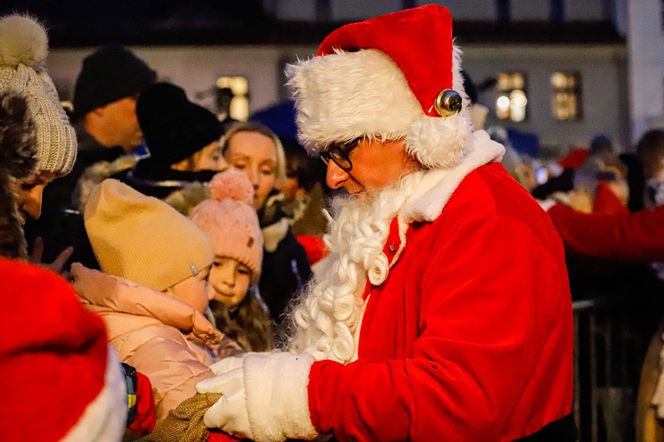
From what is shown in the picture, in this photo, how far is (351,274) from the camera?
3217 millimetres

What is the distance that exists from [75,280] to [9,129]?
87 cm

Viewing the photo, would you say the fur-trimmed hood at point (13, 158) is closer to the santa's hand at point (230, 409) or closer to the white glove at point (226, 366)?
the santa's hand at point (230, 409)

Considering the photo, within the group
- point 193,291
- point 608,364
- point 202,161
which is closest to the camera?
point 193,291

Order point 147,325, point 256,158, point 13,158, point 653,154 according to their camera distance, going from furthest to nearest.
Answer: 1. point 653,154
2. point 256,158
3. point 147,325
4. point 13,158

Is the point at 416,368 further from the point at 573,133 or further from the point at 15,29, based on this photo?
the point at 573,133

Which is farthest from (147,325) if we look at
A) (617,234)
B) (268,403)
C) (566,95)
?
(566,95)

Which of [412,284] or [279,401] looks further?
[412,284]

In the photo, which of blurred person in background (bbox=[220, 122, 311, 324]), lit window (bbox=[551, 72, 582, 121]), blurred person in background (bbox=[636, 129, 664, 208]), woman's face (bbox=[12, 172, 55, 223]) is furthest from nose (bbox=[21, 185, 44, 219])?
lit window (bbox=[551, 72, 582, 121])

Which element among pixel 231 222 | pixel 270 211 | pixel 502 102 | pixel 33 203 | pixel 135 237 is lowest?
pixel 502 102

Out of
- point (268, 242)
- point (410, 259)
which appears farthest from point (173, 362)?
point (268, 242)

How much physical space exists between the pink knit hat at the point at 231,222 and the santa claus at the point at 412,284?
108 centimetres

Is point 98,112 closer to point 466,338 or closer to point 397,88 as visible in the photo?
point 397,88

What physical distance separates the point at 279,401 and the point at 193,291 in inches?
43.2

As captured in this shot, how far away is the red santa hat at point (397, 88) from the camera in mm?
3117
